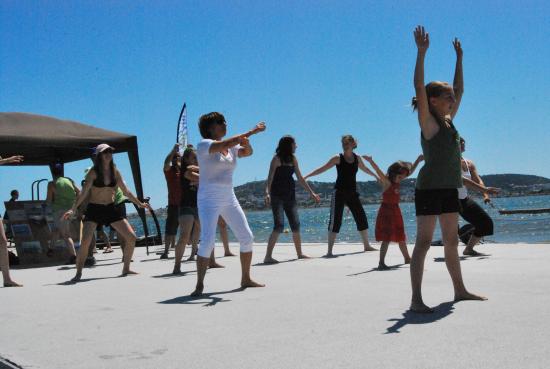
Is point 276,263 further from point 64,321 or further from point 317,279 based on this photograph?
point 64,321

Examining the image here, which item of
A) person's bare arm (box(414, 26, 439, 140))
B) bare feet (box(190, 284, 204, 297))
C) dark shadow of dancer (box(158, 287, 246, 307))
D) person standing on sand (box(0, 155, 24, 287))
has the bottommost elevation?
dark shadow of dancer (box(158, 287, 246, 307))

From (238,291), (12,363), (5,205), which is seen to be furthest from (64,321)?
(5,205)

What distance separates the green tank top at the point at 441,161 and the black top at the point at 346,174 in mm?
5293

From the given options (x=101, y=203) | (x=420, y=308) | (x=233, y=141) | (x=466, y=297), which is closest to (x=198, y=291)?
(x=233, y=141)

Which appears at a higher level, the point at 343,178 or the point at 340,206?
the point at 343,178

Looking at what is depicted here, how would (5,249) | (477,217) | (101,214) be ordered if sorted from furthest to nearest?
(477,217)
(101,214)
(5,249)

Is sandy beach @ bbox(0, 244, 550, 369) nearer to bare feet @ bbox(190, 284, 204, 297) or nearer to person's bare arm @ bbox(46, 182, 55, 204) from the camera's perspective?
bare feet @ bbox(190, 284, 204, 297)

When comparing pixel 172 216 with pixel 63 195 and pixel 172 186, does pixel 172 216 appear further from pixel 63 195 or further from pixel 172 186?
pixel 63 195

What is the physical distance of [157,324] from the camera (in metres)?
4.57

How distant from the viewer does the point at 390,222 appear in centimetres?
794

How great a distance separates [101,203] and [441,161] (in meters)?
4.73

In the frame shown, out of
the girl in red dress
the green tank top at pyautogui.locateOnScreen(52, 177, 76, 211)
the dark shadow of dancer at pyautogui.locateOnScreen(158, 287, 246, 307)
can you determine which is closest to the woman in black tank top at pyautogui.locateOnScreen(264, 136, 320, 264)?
the girl in red dress

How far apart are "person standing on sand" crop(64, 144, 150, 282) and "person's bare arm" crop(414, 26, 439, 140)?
4.45 metres

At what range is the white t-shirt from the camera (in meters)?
6.00
